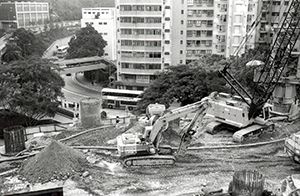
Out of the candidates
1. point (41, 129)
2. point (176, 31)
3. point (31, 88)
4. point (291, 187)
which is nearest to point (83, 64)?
point (176, 31)

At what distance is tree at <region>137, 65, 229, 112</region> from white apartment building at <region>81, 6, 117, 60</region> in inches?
1142

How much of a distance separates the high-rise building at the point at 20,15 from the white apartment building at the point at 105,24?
1337 centimetres

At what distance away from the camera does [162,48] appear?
4134 centimetres

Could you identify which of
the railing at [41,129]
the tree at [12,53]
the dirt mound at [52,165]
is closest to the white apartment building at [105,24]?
the tree at [12,53]

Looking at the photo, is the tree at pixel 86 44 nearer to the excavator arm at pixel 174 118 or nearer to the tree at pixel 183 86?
the tree at pixel 183 86

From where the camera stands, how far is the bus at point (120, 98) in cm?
3875

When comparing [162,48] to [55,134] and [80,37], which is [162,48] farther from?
[55,134]

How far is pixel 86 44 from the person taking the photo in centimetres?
4972

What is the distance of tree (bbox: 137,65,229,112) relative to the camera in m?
27.6

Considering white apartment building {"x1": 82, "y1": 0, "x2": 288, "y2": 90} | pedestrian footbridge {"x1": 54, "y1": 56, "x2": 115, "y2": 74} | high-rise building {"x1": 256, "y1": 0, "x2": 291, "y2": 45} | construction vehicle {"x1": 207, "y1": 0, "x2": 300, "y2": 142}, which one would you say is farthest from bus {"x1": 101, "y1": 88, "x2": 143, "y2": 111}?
construction vehicle {"x1": 207, "y1": 0, "x2": 300, "y2": 142}

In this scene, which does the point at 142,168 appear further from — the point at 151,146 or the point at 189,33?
the point at 189,33

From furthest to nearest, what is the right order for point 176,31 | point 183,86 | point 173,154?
point 176,31 < point 183,86 < point 173,154

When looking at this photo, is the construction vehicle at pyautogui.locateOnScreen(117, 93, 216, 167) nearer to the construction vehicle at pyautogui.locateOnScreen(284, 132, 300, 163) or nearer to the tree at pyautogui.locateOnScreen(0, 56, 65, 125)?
the construction vehicle at pyautogui.locateOnScreen(284, 132, 300, 163)

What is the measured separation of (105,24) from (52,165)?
47.3 m
